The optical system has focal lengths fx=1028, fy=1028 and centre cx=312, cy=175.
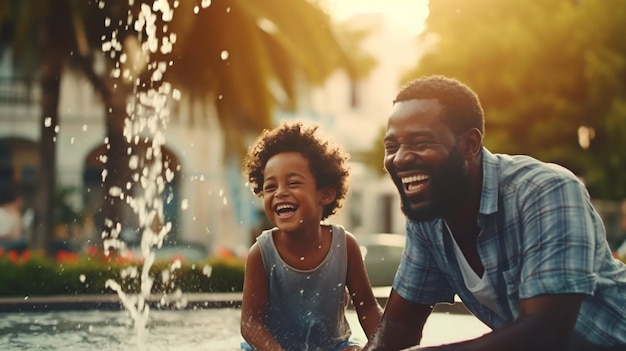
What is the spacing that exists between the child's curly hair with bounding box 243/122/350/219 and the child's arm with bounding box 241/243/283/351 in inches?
15.4

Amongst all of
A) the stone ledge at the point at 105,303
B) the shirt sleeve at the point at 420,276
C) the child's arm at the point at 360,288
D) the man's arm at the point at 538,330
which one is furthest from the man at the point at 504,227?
the stone ledge at the point at 105,303

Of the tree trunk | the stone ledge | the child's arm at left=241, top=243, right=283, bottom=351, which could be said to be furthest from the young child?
the tree trunk

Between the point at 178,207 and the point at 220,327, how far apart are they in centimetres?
2427

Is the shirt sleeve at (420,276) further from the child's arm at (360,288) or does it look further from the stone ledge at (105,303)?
the stone ledge at (105,303)

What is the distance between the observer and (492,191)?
2867 millimetres

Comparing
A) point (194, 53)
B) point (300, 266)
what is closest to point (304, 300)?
point (300, 266)

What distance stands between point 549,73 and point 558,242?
799 inches

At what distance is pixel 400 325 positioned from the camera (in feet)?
10.8

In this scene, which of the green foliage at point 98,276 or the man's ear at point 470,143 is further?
the green foliage at point 98,276

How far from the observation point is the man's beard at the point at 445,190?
2846 mm

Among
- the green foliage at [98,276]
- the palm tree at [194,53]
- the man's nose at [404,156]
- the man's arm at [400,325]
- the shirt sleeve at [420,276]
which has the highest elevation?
A: the palm tree at [194,53]

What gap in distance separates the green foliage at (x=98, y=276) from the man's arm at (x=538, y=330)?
4.90 metres

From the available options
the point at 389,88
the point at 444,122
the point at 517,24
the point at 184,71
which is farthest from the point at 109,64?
the point at 389,88

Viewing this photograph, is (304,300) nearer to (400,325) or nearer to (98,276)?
(400,325)
